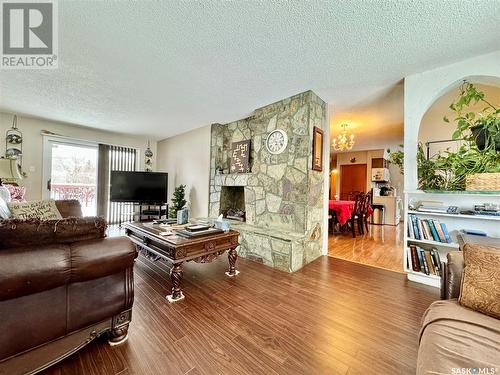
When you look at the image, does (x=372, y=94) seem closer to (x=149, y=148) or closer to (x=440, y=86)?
(x=440, y=86)

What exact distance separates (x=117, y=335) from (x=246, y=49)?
258 cm

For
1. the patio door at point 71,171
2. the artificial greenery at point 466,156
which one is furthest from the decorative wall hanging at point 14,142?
the artificial greenery at point 466,156

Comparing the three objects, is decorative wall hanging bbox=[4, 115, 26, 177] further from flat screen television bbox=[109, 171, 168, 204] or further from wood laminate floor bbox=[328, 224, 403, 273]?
wood laminate floor bbox=[328, 224, 403, 273]

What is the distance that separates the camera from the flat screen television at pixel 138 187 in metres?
4.80

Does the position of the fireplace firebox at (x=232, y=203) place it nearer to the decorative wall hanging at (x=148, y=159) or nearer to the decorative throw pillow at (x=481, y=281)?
the decorative wall hanging at (x=148, y=159)

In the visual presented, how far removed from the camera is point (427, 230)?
2.23 meters

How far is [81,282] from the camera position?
3.90 ft

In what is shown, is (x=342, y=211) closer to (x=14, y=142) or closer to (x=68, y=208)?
(x=68, y=208)

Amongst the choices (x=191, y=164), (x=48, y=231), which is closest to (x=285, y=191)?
(x=48, y=231)

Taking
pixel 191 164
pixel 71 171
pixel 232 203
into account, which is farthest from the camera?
pixel 191 164

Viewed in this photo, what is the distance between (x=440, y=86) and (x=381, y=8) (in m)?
1.35

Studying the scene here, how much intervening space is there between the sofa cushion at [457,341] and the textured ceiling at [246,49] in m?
2.05

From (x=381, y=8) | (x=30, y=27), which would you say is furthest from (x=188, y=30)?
(x=381, y=8)

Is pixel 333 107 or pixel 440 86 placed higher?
pixel 333 107
